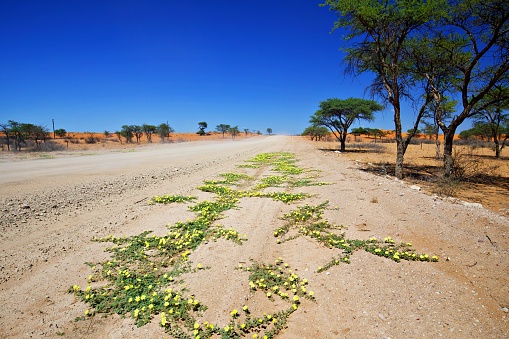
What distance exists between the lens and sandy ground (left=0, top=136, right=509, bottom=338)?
127 inches

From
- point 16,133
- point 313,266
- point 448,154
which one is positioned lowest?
point 313,266

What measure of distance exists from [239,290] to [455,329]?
9.23 feet

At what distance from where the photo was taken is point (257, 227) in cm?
636

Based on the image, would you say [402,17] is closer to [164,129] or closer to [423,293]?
[423,293]

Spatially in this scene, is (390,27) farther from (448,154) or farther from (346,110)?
(346,110)

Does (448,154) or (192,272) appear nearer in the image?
(192,272)

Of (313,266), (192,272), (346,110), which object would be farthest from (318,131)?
(192,272)

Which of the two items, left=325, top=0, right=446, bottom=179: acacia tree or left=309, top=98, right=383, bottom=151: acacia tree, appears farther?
left=309, top=98, right=383, bottom=151: acacia tree

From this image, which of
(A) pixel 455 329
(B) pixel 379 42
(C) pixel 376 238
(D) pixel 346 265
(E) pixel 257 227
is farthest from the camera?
(B) pixel 379 42

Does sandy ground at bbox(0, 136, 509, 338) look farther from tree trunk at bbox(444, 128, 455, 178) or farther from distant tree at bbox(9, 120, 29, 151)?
distant tree at bbox(9, 120, 29, 151)

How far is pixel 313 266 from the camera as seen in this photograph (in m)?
4.60

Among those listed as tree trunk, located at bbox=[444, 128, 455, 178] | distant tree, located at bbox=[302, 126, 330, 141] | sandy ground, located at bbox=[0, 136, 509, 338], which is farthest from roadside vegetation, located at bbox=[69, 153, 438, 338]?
distant tree, located at bbox=[302, 126, 330, 141]

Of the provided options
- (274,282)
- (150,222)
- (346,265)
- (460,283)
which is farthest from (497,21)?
(150,222)

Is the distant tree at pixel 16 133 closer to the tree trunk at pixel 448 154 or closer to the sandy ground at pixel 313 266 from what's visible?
the sandy ground at pixel 313 266
